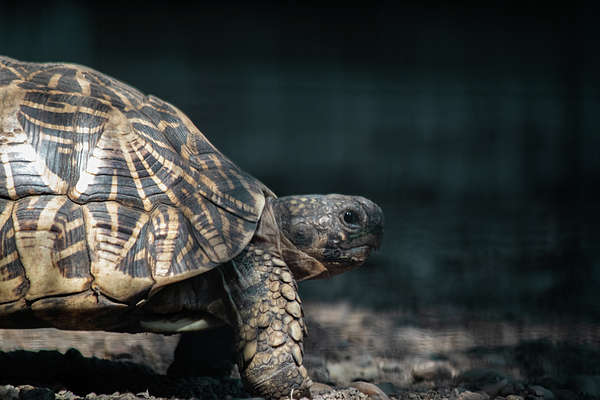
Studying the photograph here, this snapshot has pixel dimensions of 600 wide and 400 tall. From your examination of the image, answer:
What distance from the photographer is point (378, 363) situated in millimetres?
2631

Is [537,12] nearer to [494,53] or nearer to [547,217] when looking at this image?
[494,53]

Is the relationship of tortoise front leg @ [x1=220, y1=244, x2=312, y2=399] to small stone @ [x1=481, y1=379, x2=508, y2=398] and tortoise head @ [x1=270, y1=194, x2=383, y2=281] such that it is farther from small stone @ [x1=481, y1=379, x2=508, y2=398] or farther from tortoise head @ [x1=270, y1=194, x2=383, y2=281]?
small stone @ [x1=481, y1=379, x2=508, y2=398]

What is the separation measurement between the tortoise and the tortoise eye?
0.03 meters

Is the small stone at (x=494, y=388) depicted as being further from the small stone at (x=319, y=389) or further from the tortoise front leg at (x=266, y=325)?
the tortoise front leg at (x=266, y=325)

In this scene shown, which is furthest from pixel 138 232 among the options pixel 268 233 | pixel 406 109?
pixel 406 109

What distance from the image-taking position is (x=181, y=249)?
1.86m

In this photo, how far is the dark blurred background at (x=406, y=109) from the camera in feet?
12.0

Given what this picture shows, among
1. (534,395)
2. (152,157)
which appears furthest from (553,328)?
(152,157)

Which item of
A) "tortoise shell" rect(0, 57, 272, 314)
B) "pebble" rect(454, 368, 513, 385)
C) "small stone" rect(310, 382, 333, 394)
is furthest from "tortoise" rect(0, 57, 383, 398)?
"pebble" rect(454, 368, 513, 385)

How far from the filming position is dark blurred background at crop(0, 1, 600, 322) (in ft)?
12.0

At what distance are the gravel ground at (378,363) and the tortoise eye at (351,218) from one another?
2.69ft

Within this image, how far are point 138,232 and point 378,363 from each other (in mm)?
1697

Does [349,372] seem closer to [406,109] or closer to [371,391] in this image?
[371,391]

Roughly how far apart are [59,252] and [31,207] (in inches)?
9.2
